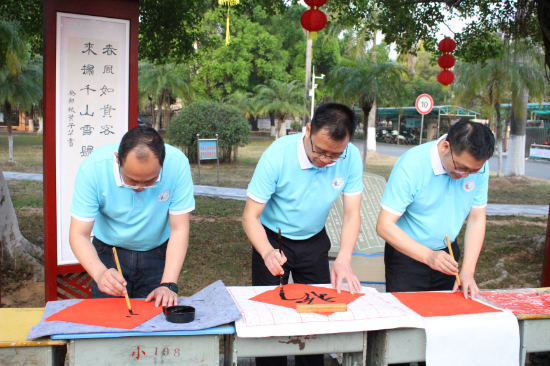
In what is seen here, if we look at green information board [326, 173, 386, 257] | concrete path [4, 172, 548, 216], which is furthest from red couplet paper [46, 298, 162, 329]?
concrete path [4, 172, 548, 216]

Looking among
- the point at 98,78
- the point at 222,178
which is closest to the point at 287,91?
the point at 222,178

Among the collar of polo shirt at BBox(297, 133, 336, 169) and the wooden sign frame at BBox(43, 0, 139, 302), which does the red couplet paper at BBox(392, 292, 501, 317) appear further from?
the wooden sign frame at BBox(43, 0, 139, 302)

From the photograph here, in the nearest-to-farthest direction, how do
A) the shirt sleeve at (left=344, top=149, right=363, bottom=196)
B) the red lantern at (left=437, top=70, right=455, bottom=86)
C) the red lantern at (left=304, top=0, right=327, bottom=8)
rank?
1. the shirt sleeve at (left=344, top=149, right=363, bottom=196)
2. the red lantern at (left=304, top=0, right=327, bottom=8)
3. the red lantern at (left=437, top=70, right=455, bottom=86)

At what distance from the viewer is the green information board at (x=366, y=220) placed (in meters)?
3.68

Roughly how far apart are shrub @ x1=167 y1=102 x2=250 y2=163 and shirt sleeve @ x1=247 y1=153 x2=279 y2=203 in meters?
9.85

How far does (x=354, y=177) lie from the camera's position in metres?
2.19

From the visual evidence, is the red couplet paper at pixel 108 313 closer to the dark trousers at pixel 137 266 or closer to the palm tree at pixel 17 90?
the dark trousers at pixel 137 266

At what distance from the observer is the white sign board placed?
2.76 meters

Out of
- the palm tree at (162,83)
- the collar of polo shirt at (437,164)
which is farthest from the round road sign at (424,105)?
the palm tree at (162,83)

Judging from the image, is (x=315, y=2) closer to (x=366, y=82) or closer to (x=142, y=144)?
(x=142, y=144)

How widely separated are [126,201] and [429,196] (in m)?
1.29

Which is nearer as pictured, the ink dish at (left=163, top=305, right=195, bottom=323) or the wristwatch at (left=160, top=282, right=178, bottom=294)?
the ink dish at (left=163, top=305, right=195, bottom=323)

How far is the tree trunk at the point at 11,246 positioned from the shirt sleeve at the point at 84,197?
8.58 feet

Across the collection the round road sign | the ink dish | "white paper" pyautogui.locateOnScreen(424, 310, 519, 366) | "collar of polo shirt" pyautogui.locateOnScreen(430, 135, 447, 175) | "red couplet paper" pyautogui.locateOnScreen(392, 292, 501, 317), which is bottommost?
"white paper" pyautogui.locateOnScreen(424, 310, 519, 366)
